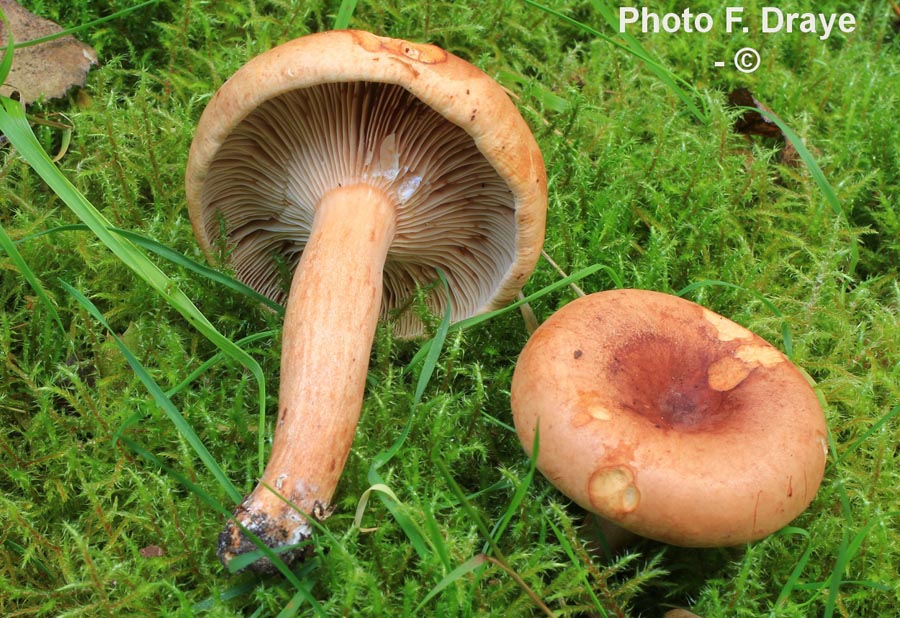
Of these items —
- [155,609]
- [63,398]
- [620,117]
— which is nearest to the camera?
[155,609]

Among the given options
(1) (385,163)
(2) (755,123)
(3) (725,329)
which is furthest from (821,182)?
(1) (385,163)

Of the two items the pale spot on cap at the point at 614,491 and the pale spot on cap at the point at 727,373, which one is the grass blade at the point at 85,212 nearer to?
the pale spot on cap at the point at 614,491

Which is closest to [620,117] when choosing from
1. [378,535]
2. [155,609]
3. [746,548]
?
[746,548]

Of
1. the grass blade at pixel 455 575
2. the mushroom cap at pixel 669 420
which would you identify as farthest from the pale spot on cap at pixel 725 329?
the grass blade at pixel 455 575

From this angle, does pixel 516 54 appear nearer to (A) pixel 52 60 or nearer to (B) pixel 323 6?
(B) pixel 323 6

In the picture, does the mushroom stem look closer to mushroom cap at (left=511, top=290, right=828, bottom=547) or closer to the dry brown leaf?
mushroom cap at (left=511, top=290, right=828, bottom=547)
